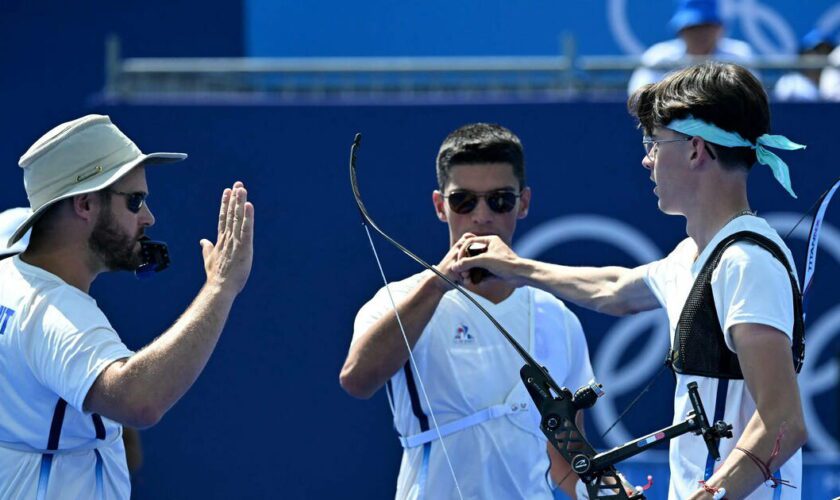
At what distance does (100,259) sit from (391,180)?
3.25m

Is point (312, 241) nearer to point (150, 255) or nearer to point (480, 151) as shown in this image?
point (480, 151)

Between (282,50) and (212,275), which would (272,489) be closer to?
(282,50)

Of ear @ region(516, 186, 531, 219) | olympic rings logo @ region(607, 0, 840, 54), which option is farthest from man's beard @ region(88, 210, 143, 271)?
olympic rings logo @ region(607, 0, 840, 54)

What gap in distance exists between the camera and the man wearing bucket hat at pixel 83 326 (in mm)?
3090

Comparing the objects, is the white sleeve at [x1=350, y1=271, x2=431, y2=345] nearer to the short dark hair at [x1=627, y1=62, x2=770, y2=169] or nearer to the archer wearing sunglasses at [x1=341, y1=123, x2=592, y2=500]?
the archer wearing sunglasses at [x1=341, y1=123, x2=592, y2=500]

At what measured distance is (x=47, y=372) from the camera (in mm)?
3139

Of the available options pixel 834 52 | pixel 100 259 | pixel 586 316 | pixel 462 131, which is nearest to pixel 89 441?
pixel 100 259

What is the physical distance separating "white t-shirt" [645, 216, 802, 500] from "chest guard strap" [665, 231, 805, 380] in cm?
2

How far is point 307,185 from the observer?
664cm

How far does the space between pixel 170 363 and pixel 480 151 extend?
1.43 metres

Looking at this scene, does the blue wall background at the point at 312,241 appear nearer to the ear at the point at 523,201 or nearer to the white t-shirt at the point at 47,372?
the ear at the point at 523,201

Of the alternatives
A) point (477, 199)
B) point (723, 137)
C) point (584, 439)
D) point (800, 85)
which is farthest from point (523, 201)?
point (800, 85)

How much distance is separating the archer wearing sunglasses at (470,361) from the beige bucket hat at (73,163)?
90 centimetres

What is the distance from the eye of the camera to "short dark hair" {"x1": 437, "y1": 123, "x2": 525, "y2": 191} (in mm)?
4141
